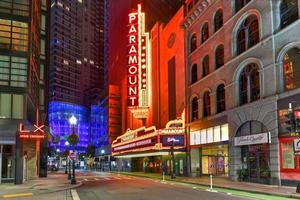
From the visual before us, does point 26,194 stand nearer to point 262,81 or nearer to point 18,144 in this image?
point 18,144

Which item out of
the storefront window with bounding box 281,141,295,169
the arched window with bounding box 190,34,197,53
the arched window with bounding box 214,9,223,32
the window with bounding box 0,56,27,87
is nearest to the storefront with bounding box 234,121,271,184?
the storefront window with bounding box 281,141,295,169

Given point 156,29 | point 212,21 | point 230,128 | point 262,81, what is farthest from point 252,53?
point 156,29

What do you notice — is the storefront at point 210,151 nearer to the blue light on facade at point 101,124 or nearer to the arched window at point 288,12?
the arched window at point 288,12

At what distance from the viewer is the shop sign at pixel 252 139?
3212 centimetres

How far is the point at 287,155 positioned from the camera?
98.7ft

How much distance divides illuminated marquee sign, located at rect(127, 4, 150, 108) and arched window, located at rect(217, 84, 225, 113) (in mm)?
23683

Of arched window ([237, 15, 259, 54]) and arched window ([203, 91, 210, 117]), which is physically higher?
arched window ([237, 15, 259, 54])

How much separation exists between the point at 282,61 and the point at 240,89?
733 cm

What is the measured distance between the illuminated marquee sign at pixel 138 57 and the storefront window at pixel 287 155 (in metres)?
36.7

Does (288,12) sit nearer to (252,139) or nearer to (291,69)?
(291,69)

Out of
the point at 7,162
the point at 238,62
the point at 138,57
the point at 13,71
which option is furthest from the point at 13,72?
the point at 138,57

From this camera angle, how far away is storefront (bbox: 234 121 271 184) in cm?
3266

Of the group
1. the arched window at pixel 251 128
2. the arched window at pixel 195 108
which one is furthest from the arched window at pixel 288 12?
the arched window at pixel 195 108

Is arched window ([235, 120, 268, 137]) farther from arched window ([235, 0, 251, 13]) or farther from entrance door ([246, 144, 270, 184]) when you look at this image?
arched window ([235, 0, 251, 13])
